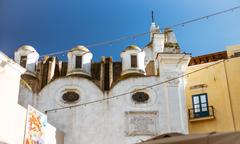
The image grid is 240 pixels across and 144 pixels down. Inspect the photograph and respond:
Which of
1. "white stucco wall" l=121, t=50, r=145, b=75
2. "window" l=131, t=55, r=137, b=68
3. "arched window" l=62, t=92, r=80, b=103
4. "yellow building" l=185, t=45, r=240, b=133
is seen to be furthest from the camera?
"yellow building" l=185, t=45, r=240, b=133

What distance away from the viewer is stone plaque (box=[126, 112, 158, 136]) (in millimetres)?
20406

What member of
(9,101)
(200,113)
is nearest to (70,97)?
(9,101)

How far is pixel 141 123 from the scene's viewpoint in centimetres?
2067

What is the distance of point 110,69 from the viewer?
2323 centimetres

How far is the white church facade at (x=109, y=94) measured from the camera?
68.0ft

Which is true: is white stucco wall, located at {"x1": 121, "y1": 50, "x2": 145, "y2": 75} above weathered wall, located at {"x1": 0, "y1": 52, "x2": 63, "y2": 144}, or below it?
above

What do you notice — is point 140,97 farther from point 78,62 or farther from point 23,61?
point 23,61

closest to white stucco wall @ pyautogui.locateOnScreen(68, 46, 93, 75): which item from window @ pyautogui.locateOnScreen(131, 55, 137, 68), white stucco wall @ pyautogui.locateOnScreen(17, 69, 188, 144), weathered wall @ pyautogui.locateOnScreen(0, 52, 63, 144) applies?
white stucco wall @ pyautogui.locateOnScreen(17, 69, 188, 144)

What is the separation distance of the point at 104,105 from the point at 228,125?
7531mm

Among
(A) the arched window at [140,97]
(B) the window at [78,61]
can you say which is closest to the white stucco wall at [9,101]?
(B) the window at [78,61]

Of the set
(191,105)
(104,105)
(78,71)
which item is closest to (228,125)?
(191,105)

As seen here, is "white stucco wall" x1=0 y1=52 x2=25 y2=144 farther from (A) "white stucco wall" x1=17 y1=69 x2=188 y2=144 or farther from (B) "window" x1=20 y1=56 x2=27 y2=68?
(B) "window" x1=20 y1=56 x2=27 y2=68

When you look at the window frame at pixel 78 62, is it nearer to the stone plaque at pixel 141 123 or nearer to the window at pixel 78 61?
the window at pixel 78 61

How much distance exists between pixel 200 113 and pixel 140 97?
4.86 metres
